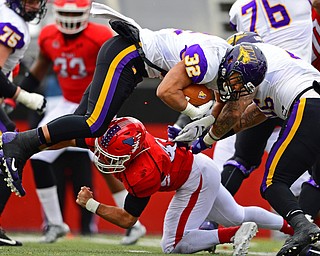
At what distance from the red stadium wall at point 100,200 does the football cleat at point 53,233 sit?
57.6 inches

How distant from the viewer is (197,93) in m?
4.89

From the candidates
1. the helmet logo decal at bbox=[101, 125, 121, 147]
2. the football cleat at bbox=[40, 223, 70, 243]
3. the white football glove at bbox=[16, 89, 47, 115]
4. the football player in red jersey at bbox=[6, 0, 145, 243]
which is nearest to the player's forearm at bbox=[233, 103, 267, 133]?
the helmet logo decal at bbox=[101, 125, 121, 147]

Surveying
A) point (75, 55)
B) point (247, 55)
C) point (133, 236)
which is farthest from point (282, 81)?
point (75, 55)

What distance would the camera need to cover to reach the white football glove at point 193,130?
488 centimetres

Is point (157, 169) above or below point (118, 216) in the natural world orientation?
above

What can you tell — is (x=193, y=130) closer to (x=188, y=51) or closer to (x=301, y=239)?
(x=188, y=51)

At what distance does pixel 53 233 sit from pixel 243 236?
202cm

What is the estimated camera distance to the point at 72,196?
26.7ft

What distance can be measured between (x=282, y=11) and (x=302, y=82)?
3.63ft

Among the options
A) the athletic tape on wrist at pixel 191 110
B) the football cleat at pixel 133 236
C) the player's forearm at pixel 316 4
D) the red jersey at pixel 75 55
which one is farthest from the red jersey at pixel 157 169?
the red jersey at pixel 75 55

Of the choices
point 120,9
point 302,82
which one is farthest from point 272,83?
point 120,9

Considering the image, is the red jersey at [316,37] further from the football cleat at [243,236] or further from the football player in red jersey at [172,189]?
the football cleat at [243,236]

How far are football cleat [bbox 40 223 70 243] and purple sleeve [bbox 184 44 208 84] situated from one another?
2064mm

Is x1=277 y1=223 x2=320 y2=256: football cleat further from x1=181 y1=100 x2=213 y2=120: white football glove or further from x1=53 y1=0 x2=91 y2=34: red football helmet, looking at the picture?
x1=53 y1=0 x2=91 y2=34: red football helmet
